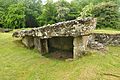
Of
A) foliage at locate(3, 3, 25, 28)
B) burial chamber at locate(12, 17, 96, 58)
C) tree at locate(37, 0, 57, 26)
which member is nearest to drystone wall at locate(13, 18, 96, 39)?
burial chamber at locate(12, 17, 96, 58)

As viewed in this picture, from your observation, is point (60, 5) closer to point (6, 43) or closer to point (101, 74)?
point (6, 43)

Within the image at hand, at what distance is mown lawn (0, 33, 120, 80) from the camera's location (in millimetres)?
12195

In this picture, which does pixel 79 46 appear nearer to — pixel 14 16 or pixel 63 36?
pixel 63 36

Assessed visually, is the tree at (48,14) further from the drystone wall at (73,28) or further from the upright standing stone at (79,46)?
the drystone wall at (73,28)

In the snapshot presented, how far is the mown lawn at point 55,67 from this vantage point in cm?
1220

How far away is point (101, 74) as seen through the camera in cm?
1230

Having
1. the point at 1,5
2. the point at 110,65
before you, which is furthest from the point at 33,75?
the point at 1,5

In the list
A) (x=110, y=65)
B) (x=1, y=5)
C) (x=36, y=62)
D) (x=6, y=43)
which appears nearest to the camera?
(x=110, y=65)

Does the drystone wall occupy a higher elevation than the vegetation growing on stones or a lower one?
lower

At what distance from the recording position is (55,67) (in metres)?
13.4

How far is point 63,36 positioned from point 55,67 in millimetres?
1986

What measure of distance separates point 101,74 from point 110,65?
1.37 m

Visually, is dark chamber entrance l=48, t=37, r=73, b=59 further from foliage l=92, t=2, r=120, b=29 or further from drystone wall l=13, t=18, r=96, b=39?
foliage l=92, t=2, r=120, b=29

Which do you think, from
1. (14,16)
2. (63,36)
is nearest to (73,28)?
(63,36)
